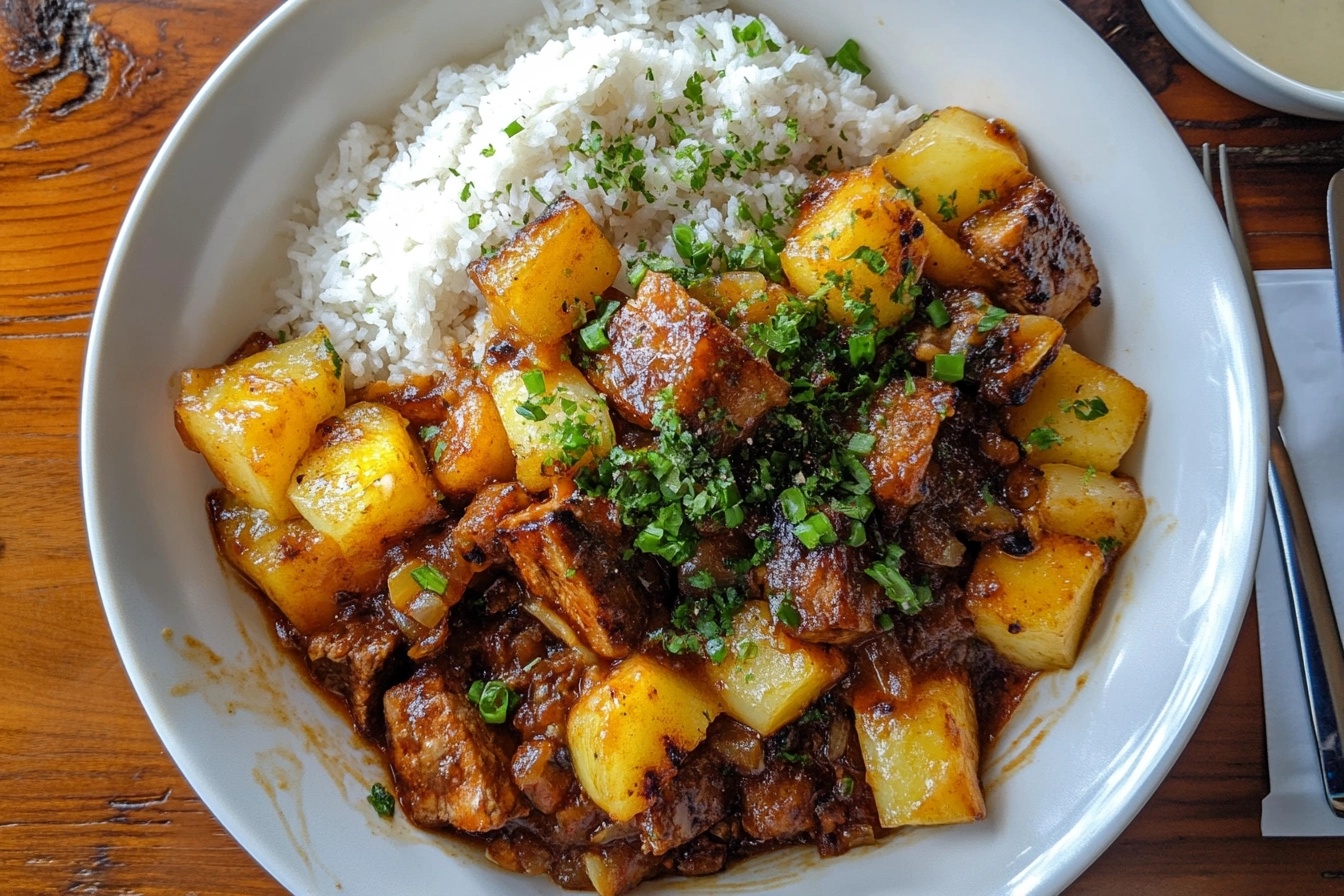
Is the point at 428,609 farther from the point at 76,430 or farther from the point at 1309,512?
the point at 1309,512

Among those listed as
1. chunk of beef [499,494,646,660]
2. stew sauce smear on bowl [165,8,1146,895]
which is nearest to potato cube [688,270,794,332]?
stew sauce smear on bowl [165,8,1146,895]

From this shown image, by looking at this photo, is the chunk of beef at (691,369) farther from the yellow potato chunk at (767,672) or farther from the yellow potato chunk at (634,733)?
the yellow potato chunk at (634,733)

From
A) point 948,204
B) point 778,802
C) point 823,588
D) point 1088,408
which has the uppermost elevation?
point 948,204

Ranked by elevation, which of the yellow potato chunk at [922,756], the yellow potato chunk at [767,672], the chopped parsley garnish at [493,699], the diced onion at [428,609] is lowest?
the yellow potato chunk at [922,756]

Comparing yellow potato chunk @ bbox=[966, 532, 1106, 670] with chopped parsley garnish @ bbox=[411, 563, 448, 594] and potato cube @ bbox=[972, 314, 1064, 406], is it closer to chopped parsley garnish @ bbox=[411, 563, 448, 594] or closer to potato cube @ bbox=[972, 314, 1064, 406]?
potato cube @ bbox=[972, 314, 1064, 406]

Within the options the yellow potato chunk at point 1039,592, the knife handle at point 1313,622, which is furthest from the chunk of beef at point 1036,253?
the knife handle at point 1313,622

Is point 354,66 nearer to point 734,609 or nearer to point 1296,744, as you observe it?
point 734,609

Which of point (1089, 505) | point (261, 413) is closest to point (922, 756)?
point (1089, 505)
